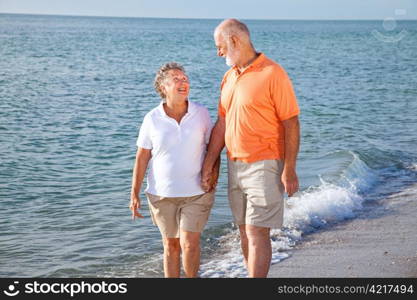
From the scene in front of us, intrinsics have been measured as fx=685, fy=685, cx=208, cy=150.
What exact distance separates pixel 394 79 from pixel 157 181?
23.9 metres

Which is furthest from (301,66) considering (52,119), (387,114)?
(52,119)

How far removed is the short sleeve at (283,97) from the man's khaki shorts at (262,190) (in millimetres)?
340

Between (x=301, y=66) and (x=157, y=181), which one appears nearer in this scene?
(x=157, y=181)

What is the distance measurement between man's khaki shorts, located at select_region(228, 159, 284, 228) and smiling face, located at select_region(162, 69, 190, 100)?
0.60 metres

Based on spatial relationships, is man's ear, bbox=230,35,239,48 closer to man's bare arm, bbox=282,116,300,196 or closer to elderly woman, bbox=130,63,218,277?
elderly woman, bbox=130,63,218,277

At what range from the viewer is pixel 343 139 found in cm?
1380

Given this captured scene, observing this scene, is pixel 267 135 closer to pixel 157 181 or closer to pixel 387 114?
pixel 157 181

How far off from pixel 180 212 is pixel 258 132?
820 mm

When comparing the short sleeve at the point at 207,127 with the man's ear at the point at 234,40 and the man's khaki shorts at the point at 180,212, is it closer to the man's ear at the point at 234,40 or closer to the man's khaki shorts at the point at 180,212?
the man's khaki shorts at the point at 180,212

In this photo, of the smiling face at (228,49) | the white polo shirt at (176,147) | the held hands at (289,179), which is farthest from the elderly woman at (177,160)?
the held hands at (289,179)

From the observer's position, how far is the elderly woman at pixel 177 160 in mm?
4664

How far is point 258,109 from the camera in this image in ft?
14.5

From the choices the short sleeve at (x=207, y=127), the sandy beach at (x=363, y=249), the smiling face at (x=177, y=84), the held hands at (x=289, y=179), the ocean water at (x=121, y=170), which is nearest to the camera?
the held hands at (x=289, y=179)

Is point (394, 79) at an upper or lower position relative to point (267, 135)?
lower
